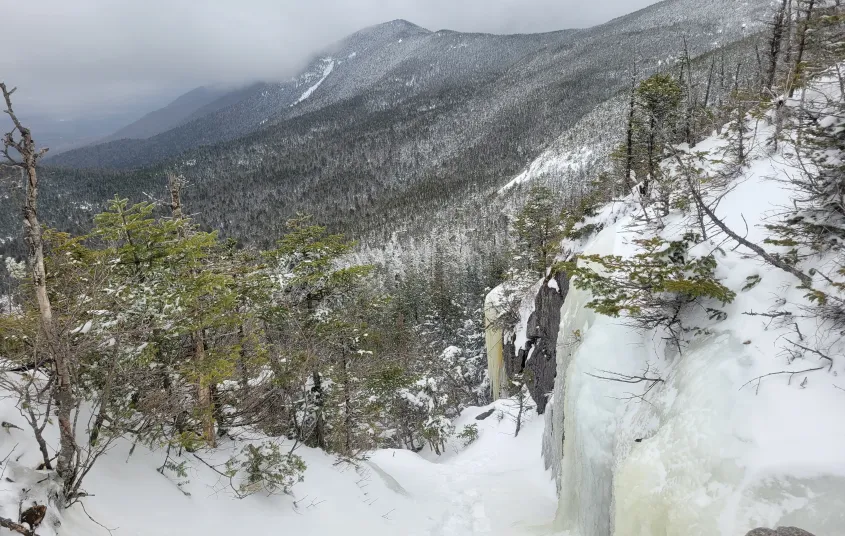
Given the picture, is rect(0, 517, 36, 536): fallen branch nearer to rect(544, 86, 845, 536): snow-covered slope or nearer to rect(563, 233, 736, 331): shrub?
rect(544, 86, 845, 536): snow-covered slope

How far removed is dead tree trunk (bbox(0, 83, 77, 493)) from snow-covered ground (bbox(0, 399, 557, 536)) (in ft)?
1.16

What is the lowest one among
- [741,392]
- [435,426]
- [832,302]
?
[435,426]

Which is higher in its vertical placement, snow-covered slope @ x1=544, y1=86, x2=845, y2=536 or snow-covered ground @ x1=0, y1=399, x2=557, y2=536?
snow-covered slope @ x1=544, y1=86, x2=845, y2=536

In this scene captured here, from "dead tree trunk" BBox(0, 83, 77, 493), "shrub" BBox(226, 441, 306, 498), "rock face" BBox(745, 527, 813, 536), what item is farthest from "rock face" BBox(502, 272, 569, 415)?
"dead tree trunk" BBox(0, 83, 77, 493)

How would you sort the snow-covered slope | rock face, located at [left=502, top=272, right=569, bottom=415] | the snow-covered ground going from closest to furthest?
1. the snow-covered slope
2. the snow-covered ground
3. rock face, located at [left=502, top=272, right=569, bottom=415]

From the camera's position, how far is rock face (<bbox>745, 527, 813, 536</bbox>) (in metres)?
3.49

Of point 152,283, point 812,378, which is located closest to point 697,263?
point 812,378

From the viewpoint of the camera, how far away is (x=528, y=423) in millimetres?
18750

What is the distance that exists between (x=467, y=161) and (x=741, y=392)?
173m

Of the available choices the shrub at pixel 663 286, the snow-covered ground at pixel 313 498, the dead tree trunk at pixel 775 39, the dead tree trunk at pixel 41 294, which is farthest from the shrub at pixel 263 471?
the dead tree trunk at pixel 775 39

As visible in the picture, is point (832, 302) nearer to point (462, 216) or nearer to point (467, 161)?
point (462, 216)

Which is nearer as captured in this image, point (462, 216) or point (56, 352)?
point (56, 352)

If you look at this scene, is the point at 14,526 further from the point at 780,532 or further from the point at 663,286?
the point at 663,286

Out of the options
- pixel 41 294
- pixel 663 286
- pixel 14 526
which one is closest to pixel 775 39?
pixel 663 286
